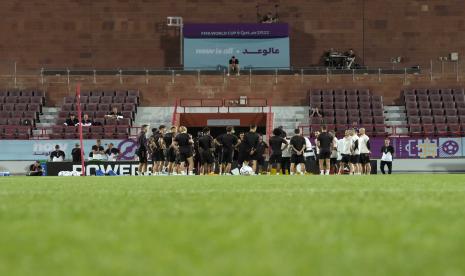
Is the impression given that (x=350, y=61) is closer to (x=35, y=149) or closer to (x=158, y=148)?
(x=35, y=149)

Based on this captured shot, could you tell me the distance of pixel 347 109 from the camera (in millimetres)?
39000

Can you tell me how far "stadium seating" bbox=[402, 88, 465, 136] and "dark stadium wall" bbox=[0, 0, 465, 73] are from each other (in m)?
4.05

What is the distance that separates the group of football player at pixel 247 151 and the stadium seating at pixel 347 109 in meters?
8.15

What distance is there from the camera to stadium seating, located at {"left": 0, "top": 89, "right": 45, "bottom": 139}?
121 ft

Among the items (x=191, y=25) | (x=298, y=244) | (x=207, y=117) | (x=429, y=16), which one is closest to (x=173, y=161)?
(x=207, y=117)

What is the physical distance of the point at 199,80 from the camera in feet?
133

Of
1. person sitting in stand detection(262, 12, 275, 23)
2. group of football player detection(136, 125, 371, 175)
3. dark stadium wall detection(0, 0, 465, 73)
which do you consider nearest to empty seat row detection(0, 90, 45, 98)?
dark stadium wall detection(0, 0, 465, 73)

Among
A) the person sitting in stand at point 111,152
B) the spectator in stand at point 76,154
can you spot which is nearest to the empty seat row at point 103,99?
the person sitting in stand at point 111,152

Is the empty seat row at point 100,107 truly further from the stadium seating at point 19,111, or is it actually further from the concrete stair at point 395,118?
the concrete stair at point 395,118

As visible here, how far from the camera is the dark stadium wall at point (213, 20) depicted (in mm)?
43562

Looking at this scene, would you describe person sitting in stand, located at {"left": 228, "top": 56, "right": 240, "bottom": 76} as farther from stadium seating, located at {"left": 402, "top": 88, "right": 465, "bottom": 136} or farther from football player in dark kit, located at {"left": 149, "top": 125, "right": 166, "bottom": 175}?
football player in dark kit, located at {"left": 149, "top": 125, "right": 166, "bottom": 175}

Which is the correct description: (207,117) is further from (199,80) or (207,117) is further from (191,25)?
(191,25)

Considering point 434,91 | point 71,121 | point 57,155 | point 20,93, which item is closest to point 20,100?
point 20,93

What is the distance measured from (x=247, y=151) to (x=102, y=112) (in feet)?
44.9
